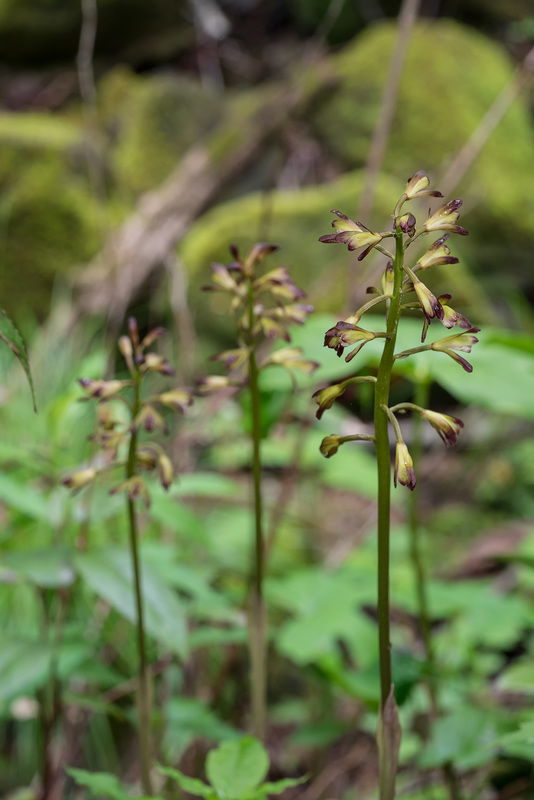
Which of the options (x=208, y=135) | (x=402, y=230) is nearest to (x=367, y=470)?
(x=402, y=230)

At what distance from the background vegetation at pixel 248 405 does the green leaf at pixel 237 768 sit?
0.20 metres

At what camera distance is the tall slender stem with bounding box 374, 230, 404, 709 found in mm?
499

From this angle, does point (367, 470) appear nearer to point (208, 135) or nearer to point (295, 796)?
point (295, 796)

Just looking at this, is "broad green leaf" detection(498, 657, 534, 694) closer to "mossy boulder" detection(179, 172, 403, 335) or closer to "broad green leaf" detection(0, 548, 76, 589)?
"broad green leaf" detection(0, 548, 76, 589)

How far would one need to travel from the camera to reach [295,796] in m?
1.73

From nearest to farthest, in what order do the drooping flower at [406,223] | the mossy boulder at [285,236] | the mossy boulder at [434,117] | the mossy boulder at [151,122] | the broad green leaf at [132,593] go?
the drooping flower at [406,223], the broad green leaf at [132,593], the mossy boulder at [285,236], the mossy boulder at [434,117], the mossy boulder at [151,122]

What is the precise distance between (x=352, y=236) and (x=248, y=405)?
20.4 inches

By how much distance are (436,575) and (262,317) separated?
1.93 m

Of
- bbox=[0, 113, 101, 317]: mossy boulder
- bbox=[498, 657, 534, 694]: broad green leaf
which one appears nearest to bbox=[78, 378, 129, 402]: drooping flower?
bbox=[498, 657, 534, 694]: broad green leaf

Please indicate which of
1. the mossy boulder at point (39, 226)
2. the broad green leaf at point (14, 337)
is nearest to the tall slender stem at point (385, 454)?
the broad green leaf at point (14, 337)

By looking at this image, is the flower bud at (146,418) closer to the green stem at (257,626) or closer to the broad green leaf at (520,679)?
the green stem at (257,626)

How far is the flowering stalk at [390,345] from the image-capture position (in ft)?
1.63

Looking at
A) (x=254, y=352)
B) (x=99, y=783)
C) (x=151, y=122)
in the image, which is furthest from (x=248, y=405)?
(x=151, y=122)

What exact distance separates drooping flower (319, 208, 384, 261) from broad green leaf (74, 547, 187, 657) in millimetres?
531
